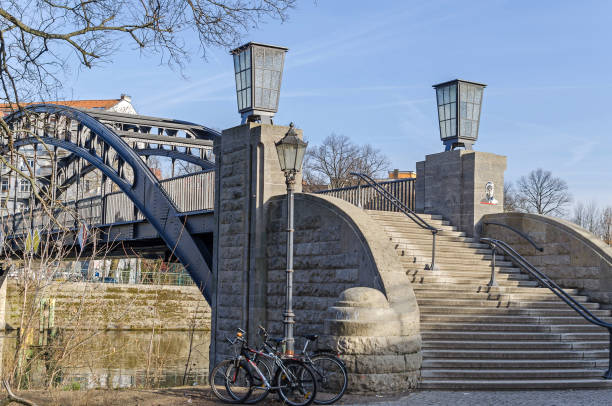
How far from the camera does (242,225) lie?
15992 mm

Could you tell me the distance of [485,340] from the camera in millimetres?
12094

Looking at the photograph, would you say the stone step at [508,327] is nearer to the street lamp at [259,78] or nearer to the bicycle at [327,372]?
the bicycle at [327,372]

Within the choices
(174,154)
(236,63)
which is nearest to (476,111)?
(236,63)

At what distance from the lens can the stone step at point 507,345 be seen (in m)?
11.7

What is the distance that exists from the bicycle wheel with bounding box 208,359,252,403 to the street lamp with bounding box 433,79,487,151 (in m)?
9.65

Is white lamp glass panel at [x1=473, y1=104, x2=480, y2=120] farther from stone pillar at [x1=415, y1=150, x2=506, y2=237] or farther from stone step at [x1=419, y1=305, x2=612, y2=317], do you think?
stone step at [x1=419, y1=305, x2=612, y2=317]

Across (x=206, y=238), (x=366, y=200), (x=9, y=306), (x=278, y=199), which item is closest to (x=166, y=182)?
(x=206, y=238)

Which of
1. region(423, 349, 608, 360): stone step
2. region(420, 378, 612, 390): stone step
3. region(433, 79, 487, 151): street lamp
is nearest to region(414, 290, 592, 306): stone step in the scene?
region(423, 349, 608, 360): stone step

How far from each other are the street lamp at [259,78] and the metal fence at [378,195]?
3.74 m

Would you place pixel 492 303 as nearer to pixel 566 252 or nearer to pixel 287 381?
pixel 566 252

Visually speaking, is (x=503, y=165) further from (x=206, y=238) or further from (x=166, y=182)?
(x=166, y=182)

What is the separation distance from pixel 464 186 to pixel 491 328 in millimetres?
5313

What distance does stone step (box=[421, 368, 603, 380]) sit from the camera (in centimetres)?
1093

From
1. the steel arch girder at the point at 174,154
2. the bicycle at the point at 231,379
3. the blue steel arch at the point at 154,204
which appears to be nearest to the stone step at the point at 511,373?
the bicycle at the point at 231,379
